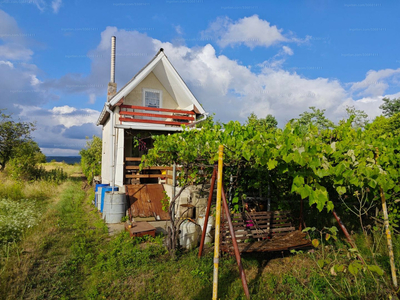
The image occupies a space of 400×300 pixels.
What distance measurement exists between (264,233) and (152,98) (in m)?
9.57

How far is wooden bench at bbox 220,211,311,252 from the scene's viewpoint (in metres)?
4.68

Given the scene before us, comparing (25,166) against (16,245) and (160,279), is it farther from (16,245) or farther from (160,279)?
(160,279)

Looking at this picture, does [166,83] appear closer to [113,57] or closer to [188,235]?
[113,57]

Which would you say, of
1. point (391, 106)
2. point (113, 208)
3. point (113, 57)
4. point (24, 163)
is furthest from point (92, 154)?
point (391, 106)

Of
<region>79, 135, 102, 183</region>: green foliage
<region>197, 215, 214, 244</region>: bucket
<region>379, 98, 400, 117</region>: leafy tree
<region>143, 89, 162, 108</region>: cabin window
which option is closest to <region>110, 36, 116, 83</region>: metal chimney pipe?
<region>143, 89, 162, 108</region>: cabin window

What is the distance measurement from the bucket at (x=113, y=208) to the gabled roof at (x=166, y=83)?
14.5ft

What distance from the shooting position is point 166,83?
41.6 ft

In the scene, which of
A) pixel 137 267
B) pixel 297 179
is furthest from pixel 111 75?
pixel 297 179

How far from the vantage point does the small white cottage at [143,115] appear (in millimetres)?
10125

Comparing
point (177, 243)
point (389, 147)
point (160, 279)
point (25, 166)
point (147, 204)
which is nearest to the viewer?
point (160, 279)

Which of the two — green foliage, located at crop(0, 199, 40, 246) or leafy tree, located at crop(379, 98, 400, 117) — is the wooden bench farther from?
leafy tree, located at crop(379, 98, 400, 117)

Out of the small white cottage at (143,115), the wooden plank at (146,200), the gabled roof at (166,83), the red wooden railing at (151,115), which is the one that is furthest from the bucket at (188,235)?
the gabled roof at (166,83)

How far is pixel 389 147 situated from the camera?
15.5 feet

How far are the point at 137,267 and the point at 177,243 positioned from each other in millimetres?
1108
